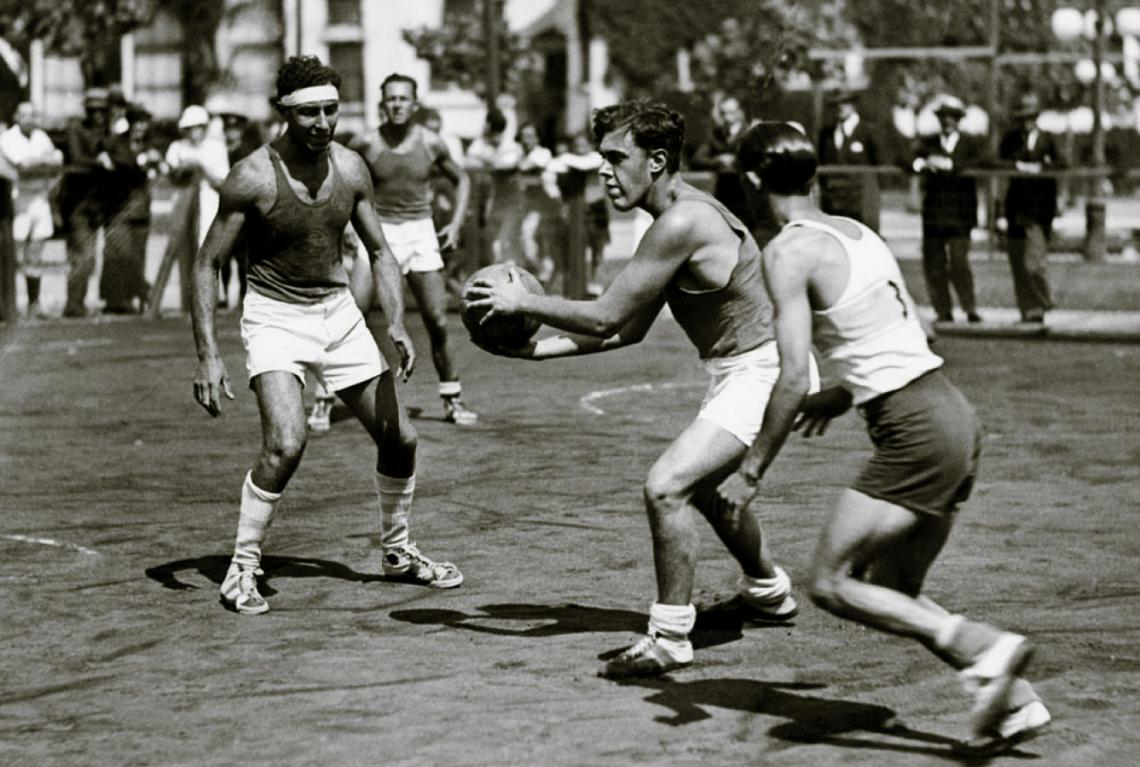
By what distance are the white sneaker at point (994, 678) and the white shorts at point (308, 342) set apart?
326cm

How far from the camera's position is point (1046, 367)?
1709cm

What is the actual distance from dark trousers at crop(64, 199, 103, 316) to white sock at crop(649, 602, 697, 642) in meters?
14.2

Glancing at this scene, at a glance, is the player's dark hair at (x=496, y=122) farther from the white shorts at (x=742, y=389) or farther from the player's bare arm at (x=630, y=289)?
the player's bare arm at (x=630, y=289)

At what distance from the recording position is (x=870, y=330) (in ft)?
20.8

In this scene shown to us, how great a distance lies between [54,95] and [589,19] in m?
11.4

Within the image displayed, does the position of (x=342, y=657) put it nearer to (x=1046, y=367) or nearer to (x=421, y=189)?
(x=421, y=189)

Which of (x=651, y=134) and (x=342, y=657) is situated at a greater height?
(x=651, y=134)

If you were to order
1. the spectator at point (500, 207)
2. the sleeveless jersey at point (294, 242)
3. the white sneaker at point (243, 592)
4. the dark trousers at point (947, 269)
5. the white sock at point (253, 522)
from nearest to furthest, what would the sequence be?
the white sneaker at point (243, 592) → the white sock at point (253, 522) → the sleeveless jersey at point (294, 242) → the dark trousers at point (947, 269) → the spectator at point (500, 207)

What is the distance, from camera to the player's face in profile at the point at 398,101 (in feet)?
43.2

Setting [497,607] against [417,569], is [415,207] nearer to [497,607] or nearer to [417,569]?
[417,569]

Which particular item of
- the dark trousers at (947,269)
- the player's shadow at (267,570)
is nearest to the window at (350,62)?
the dark trousers at (947,269)

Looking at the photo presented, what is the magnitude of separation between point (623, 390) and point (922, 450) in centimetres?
902

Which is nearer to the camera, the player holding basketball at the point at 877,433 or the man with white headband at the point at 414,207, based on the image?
the player holding basketball at the point at 877,433

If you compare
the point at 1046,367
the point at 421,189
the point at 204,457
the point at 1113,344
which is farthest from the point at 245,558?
the point at 1113,344
